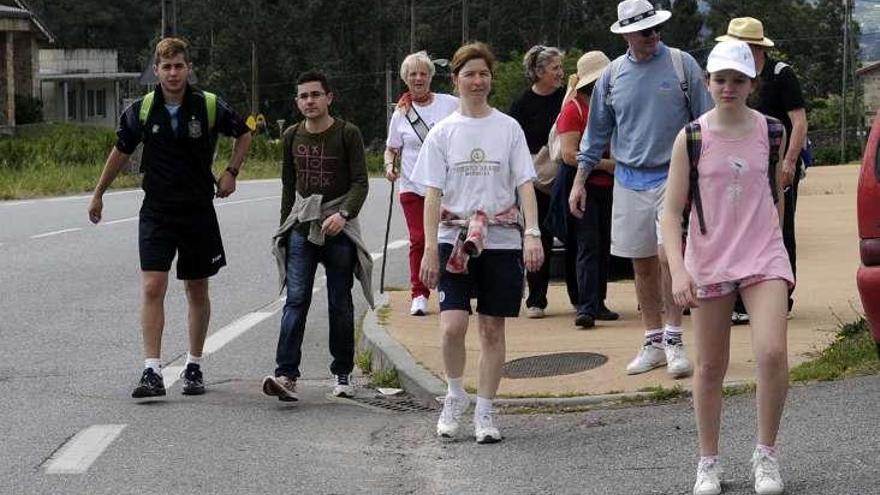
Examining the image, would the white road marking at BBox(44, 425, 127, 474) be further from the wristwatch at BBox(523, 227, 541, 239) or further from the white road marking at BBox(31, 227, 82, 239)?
the white road marking at BBox(31, 227, 82, 239)

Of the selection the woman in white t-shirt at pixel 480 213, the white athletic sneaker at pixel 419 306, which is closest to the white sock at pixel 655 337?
the woman in white t-shirt at pixel 480 213

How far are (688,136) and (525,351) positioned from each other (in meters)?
4.15

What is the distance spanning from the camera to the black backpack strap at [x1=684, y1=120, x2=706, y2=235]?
A: 6.45 meters

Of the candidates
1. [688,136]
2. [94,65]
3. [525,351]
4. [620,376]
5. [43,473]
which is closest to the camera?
[688,136]

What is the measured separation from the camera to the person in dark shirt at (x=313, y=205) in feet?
30.5

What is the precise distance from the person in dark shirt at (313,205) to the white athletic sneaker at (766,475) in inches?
136

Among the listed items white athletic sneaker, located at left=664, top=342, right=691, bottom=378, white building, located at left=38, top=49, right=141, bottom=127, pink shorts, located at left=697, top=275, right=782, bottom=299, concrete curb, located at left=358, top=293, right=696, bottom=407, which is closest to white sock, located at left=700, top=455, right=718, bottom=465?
pink shorts, located at left=697, top=275, right=782, bottom=299

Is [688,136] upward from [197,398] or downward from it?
upward

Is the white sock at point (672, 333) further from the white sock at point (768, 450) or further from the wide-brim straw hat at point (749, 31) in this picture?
the white sock at point (768, 450)

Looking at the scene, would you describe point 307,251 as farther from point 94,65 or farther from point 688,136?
point 94,65

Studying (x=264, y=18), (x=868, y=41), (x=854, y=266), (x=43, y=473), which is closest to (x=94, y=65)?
(x=264, y=18)

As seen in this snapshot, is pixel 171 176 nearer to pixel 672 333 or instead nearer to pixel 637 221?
pixel 637 221

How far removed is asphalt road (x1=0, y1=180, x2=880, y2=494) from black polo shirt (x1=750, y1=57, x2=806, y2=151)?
231 centimetres

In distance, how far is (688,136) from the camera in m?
6.46
